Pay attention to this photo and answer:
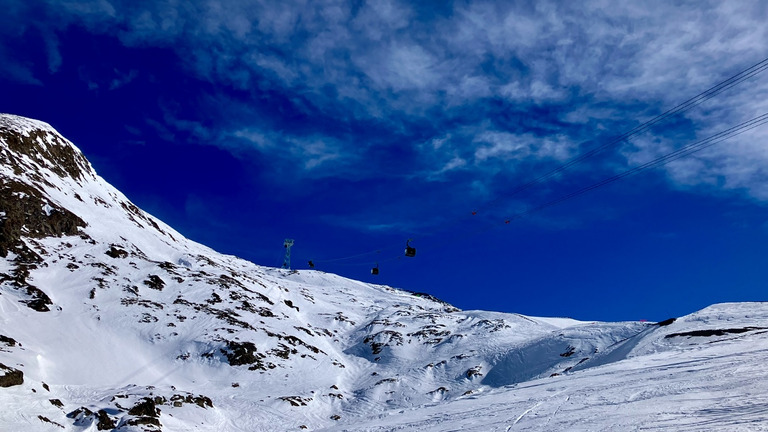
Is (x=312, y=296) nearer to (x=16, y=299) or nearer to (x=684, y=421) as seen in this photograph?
(x=16, y=299)

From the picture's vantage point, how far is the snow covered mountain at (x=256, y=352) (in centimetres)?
1756

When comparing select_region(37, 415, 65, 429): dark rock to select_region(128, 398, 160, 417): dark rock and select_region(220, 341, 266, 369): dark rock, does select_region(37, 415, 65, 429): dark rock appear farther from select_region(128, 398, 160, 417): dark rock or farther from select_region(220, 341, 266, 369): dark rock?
select_region(220, 341, 266, 369): dark rock

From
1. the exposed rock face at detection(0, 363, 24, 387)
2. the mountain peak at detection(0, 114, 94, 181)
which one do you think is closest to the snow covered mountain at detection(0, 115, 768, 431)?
the exposed rock face at detection(0, 363, 24, 387)

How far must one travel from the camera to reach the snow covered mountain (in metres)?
17.6

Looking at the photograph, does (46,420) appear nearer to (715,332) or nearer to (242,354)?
(242,354)

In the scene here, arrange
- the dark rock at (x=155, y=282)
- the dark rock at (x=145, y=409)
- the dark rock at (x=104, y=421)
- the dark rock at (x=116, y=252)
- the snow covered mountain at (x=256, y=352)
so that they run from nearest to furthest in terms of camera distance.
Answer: the snow covered mountain at (x=256, y=352), the dark rock at (x=104, y=421), the dark rock at (x=145, y=409), the dark rock at (x=155, y=282), the dark rock at (x=116, y=252)

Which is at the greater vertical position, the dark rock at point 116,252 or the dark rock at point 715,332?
the dark rock at point 116,252

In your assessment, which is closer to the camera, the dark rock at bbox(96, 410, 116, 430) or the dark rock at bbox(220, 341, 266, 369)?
the dark rock at bbox(96, 410, 116, 430)

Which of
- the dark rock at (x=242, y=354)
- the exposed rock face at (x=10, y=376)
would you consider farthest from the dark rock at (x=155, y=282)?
the exposed rock face at (x=10, y=376)

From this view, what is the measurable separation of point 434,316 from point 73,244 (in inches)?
2262

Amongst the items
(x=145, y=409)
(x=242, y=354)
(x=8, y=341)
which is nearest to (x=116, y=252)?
(x=242, y=354)

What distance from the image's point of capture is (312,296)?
103312mm

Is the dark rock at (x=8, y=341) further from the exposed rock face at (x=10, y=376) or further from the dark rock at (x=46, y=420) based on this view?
the dark rock at (x=46, y=420)

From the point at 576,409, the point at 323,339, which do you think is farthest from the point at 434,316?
the point at 576,409
